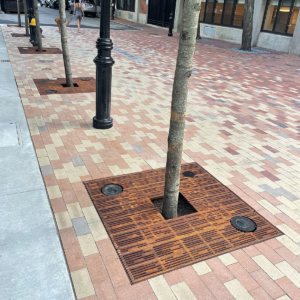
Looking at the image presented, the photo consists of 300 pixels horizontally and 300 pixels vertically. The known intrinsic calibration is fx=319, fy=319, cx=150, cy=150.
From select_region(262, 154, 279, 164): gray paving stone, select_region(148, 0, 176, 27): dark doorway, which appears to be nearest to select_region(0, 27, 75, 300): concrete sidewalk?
select_region(262, 154, 279, 164): gray paving stone

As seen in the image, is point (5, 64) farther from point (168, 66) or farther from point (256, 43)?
point (256, 43)

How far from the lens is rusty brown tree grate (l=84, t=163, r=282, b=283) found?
9.90 feet

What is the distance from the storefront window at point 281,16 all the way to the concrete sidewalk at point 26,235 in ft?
56.8

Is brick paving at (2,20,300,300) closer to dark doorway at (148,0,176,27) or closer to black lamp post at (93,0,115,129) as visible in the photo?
black lamp post at (93,0,115,129)

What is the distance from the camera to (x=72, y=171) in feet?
14.2

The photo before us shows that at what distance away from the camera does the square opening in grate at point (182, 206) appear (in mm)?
3782

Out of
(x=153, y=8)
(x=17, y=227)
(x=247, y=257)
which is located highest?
(x=153, y=8)

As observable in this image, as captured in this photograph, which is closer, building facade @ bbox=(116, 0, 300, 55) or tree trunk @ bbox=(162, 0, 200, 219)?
tree trunk @ bbox=(162, 0, 200, 219)

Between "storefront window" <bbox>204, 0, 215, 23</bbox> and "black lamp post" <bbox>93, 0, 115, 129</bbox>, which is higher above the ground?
"storefront window" <bbox>204, 0, 215, 23</bbox>

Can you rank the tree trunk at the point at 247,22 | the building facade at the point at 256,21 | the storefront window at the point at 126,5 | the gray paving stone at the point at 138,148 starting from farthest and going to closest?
the storefront window at the point at 126,5 → the building facade at the point at 256,21 → the tree trunk at the point at 247,22 → the gray paving stone at the point at 138,148

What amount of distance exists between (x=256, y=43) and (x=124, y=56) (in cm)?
1026

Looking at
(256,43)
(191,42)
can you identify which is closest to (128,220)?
(191,42)

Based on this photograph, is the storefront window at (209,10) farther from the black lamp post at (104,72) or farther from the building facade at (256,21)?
the black lamp post at (104,72)

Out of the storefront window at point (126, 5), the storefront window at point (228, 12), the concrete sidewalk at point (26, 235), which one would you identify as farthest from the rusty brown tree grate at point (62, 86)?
the storefront window at point (126, 5)
